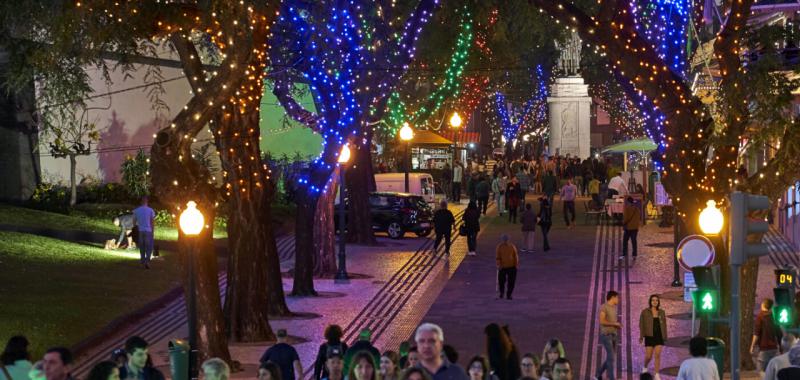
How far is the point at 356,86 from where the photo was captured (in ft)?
107

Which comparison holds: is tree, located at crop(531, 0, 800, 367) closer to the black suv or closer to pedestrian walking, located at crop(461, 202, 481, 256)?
pedestrian walking, located at crop(461, 202, 481, 256)

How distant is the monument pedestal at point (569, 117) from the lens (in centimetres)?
6881

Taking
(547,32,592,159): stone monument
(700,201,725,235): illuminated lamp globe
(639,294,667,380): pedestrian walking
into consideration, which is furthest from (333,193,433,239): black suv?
(547,32,592,159): stone monument

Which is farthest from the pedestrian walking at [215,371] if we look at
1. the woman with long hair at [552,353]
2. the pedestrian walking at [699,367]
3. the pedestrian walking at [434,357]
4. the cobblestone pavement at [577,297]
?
the cobblestone pavement at [577,297]

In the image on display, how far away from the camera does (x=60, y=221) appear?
119ft

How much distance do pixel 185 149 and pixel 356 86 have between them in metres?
12.7

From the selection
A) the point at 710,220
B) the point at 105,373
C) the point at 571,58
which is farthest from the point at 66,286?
the point at 571,58

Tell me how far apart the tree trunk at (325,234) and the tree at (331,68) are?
0.15 meters

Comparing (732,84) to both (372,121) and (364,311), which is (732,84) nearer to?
(364,311)

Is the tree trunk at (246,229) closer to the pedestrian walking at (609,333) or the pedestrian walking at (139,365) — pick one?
the pedestrian walking at (609,333)

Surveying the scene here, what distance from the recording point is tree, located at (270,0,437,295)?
29453mm

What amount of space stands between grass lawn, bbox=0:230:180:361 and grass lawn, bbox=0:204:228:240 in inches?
14.6

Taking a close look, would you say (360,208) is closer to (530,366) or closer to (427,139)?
(427,139)

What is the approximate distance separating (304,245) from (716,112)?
33.4ft
